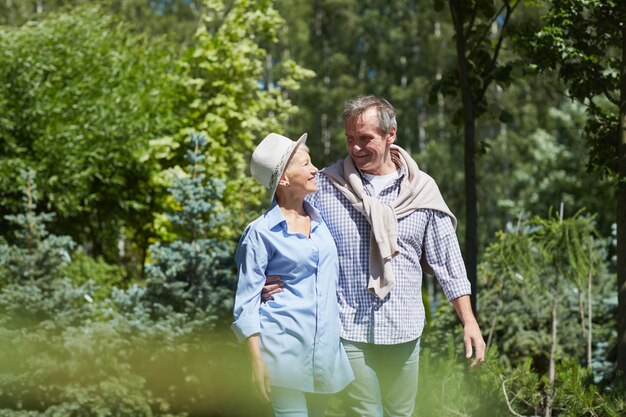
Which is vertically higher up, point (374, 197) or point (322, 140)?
point (322, 140)

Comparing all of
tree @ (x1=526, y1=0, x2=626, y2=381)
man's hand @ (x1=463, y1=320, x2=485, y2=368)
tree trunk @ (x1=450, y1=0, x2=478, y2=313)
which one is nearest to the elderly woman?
man's hand @ (x1=463, y1=320, x2=485, y2=368)

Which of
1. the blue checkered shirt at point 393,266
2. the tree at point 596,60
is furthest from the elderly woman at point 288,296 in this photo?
the tree at point 596,60

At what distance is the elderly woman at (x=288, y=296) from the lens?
8.08 feet

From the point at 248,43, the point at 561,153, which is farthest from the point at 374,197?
the point at 561,153

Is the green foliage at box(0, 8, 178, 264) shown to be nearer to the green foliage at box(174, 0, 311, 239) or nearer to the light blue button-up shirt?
the green foliage at box(174, 0, 311, 239)

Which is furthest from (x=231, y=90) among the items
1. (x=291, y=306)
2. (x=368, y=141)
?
(x=291, y=306)

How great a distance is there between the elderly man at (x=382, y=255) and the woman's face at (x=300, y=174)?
16 centimetres

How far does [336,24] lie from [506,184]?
6.57 metres

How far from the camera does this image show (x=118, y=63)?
8.66m

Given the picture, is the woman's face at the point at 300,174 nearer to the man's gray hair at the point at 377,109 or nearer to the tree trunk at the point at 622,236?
the man's gray hair at the point at 377,109

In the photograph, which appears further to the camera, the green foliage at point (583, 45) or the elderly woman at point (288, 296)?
the green foliage at point (583, 45)

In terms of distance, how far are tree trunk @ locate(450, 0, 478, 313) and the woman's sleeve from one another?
7.01 feet

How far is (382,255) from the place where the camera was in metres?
2.57

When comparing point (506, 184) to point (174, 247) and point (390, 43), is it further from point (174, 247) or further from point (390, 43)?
point (174, 247)
